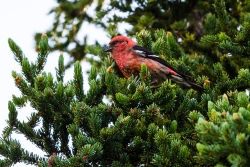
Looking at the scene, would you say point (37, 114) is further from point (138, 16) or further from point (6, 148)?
point (138, 16)

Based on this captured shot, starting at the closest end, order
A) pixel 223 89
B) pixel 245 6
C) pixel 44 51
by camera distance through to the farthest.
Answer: pixel 44 51, pixel 223 89, pixel 245 6

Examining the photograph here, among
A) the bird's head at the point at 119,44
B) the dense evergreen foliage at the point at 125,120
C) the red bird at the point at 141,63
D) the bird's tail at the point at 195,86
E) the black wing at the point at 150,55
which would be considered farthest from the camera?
the bird's head at the point at 119,44

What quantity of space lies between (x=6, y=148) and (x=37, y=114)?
37cm

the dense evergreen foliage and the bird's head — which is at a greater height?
the bird's head

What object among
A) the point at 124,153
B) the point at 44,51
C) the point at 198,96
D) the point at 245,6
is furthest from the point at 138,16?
the point at 124,153

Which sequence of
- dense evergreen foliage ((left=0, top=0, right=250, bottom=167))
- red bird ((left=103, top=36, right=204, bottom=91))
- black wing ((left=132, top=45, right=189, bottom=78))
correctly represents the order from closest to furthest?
1. dense evergreen foliage ((left=0, top=0, right=250, bottom=167))
2. black wing ((left=132, top=45, right=189, bottom=78))
3. red bird ((left=103, top=36, right=204, bottom=91))

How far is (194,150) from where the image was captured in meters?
3.72

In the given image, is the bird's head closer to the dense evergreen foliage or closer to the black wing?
the black wing

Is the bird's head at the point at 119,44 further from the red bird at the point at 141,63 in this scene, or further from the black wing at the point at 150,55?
the black wing at the point at 150,55

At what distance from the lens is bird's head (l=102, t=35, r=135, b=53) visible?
18.1 ft

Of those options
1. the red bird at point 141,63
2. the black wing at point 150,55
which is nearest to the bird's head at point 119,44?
the red bird at point 141,63

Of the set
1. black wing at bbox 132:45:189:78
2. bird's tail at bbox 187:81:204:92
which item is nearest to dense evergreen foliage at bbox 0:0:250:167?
bird's tail at bbox 187:81:204:92

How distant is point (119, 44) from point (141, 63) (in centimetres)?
69

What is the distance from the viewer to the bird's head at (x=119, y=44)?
552 centimetres
